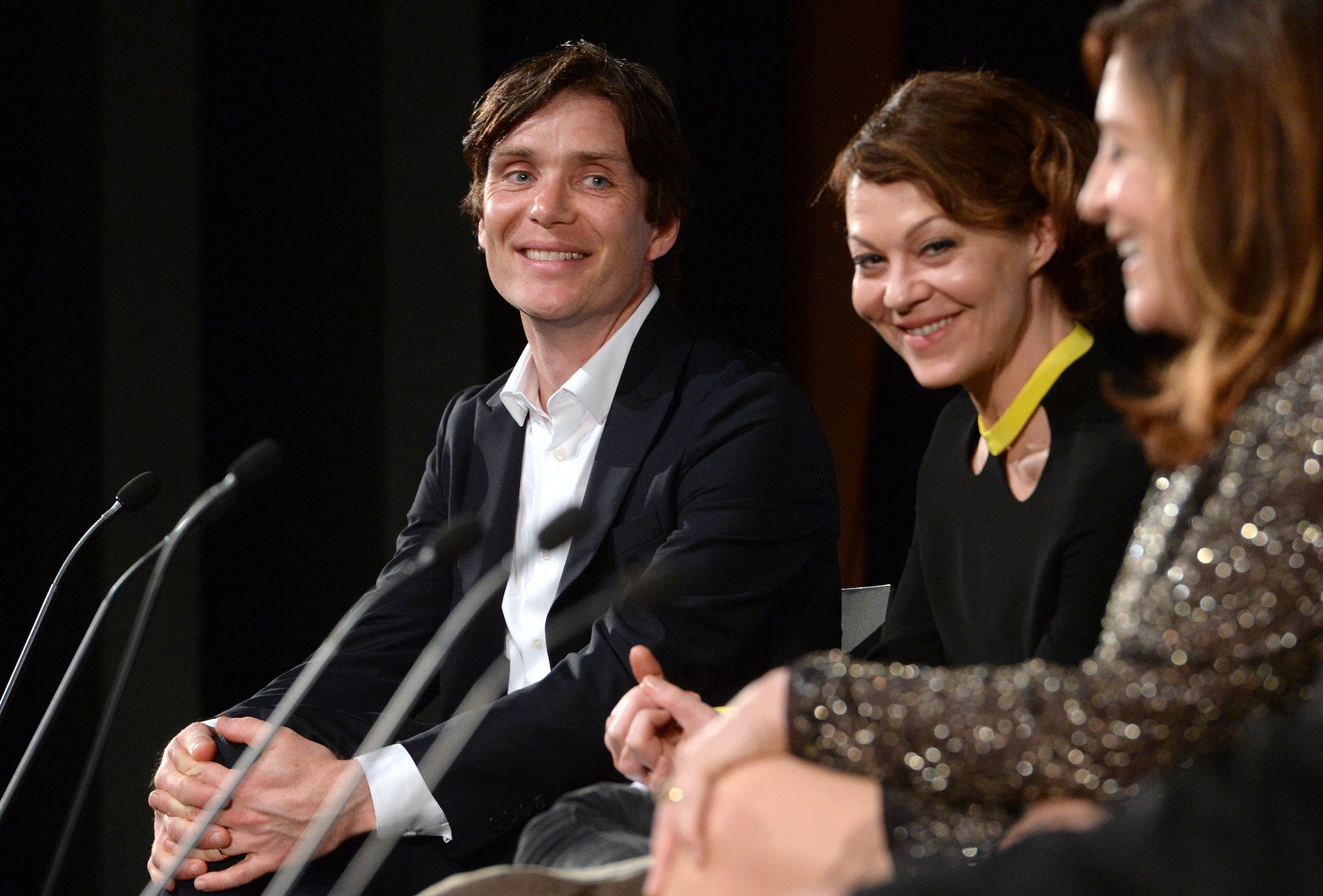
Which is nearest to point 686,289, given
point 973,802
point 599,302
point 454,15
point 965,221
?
point 454,15

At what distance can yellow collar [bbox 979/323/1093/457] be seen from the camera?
157cm

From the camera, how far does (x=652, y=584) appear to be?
1.44 meters

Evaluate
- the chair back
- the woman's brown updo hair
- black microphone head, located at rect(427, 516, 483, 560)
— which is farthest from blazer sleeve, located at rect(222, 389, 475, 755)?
the woman's brown updo hair

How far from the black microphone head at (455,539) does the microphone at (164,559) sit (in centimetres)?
33

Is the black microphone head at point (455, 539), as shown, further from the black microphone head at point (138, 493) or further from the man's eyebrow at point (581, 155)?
the man's eyebrow at point (581, 155)

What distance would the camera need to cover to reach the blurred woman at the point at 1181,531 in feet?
3.10

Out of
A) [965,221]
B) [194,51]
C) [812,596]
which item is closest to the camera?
[965,221]

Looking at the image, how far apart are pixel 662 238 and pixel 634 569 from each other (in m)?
0.74

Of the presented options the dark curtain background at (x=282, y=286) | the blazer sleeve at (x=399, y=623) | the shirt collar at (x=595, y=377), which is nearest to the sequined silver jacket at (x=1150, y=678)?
the shirt collar at (x=595, y=377)

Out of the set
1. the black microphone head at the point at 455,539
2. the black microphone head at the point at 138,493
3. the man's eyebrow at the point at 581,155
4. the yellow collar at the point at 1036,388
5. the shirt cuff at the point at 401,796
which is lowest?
the shirt cuff at the point at 401,796

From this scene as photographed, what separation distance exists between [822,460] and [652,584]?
2.22ft

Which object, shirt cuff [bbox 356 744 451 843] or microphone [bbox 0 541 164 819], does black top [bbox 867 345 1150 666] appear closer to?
shirt cuff [bbox 356 744 451 843]

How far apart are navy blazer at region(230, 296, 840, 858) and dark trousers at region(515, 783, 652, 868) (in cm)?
25

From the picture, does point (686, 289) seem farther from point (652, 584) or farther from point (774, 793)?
point (774, 793)
